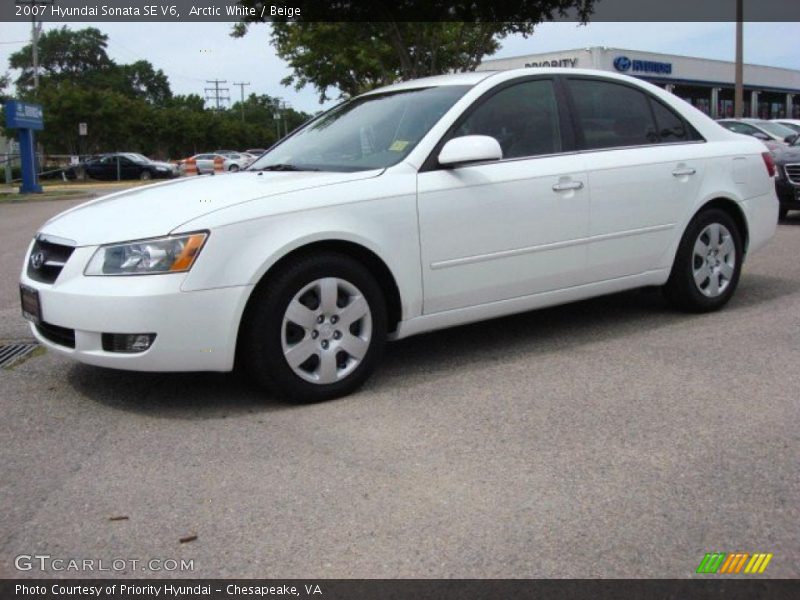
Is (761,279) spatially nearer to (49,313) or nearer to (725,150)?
(725,150)

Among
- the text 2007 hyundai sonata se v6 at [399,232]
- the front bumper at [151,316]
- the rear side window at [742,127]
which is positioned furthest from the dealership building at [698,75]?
the front bumper at [151,316]

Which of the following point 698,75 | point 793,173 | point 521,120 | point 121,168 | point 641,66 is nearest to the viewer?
point 521,120

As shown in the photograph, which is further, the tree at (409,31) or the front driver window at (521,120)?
the tree at (409,31)

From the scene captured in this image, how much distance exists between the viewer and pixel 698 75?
47938 millimetres

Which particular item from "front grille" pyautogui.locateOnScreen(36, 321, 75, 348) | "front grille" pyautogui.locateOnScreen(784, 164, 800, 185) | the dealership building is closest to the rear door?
"front grille" pyautogui.locateOnScreen(36, 321, 75, 348)

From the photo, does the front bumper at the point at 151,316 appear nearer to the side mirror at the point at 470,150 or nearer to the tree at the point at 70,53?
the side mirror at the point at 470,150

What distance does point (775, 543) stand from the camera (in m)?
2.64

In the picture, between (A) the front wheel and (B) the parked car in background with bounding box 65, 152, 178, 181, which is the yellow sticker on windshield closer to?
(A) the front wheel

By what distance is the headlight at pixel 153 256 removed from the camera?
3.71 metres

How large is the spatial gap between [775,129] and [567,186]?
13916 millimetres

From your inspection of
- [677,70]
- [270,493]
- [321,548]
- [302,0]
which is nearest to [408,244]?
[270,493]

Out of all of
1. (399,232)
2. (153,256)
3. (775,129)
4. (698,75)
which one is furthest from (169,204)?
(698,75)
